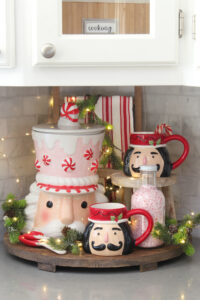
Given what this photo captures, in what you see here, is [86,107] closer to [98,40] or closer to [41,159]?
[41,159]

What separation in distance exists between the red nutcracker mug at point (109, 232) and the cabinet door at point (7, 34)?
0.49m

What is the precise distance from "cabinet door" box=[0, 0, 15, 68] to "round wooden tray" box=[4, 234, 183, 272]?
556 mm

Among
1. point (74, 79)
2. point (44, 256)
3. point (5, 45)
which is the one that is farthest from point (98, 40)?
point (44, 256)

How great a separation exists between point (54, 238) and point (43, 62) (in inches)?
22.6

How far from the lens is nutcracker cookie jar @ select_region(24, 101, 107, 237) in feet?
5.99

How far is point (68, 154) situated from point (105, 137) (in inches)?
10.2

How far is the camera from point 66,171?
6.02 feet

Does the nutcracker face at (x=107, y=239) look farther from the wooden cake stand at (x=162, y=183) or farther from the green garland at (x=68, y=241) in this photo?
the wooden cake stand at (x=162, y=183)

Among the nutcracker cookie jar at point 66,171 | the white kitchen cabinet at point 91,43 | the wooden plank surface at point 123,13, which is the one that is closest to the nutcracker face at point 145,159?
the nutcracker cookie jar at point 66,171

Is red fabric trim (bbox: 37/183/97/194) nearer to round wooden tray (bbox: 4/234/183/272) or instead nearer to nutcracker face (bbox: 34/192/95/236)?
nutcracker face (bbox: 34/192/95/236)

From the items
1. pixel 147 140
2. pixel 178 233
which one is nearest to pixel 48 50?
pixel 147 140

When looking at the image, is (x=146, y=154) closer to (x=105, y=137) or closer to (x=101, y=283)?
(x=105, y=137)

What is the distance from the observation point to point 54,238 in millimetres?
1849

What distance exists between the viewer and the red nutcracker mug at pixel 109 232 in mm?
1722
